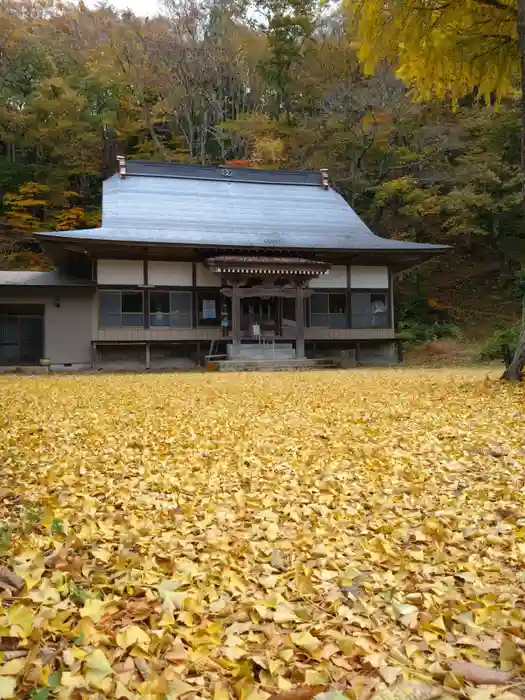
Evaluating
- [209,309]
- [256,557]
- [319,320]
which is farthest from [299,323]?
[256,557]

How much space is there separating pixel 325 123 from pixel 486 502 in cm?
2214

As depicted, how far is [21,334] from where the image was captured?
18.3 meters

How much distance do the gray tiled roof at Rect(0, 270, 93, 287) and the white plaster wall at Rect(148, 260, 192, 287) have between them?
1.85 meters

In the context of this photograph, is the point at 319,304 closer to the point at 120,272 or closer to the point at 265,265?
the point at 265,265

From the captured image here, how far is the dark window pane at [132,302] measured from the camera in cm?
1628

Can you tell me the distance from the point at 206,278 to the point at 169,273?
115cm

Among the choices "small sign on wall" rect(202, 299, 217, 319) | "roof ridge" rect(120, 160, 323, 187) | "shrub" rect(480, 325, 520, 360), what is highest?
"roof ridge" rect(120, 160, 323, 187)

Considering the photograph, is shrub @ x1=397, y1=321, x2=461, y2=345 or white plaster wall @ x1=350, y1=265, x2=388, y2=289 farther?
shrub @ x1=397, y1=321, x2=461, y2=345

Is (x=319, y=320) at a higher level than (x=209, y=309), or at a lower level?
lower

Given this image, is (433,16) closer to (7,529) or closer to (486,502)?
(486,502)

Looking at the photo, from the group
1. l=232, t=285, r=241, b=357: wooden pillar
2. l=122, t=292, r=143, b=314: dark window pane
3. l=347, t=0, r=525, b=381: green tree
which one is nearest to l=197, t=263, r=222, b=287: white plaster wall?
l=232, t=285, r=241, b=357: wooden pillar

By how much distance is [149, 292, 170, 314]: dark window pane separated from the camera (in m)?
16.5

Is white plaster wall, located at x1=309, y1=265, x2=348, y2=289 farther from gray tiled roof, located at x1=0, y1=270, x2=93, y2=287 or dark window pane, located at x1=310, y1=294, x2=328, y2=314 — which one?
gray tiled roof, located at x1=0, y1=270, x2=93, y2=287

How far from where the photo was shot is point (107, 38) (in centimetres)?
2738
